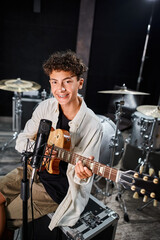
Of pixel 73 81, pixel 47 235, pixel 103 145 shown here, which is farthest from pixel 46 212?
pixel 103 145

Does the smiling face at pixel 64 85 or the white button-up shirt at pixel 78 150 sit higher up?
the smiling face at pixel 64 85

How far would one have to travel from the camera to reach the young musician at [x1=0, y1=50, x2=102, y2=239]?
4.93 ft

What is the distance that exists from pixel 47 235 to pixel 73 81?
1257 mm

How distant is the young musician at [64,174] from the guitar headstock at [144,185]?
415 mm

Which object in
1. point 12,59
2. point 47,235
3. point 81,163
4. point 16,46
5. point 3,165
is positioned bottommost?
point 3,165

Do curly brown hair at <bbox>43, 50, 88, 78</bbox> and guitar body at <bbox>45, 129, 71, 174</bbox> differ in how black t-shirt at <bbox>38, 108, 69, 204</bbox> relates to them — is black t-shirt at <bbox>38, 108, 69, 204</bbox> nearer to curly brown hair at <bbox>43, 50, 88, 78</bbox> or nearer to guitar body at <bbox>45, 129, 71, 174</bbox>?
guitar body at <bbox>45, 129, 71, 174</bbox>

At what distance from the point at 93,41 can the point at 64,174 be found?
3713 mm

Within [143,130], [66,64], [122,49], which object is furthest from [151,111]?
[122,49]

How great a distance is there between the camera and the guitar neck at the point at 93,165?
1.21 m

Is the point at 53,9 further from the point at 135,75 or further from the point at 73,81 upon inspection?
the point at 73,81

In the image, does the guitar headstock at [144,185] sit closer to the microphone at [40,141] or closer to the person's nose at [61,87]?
the microphone at [40,141]

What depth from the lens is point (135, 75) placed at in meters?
5.02

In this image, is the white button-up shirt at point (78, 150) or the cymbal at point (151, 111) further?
the cymbal at point (151, 111)

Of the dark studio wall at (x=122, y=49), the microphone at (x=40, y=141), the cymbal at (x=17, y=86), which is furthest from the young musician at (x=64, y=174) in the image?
the dark studio wall at (x=122, y=49)
